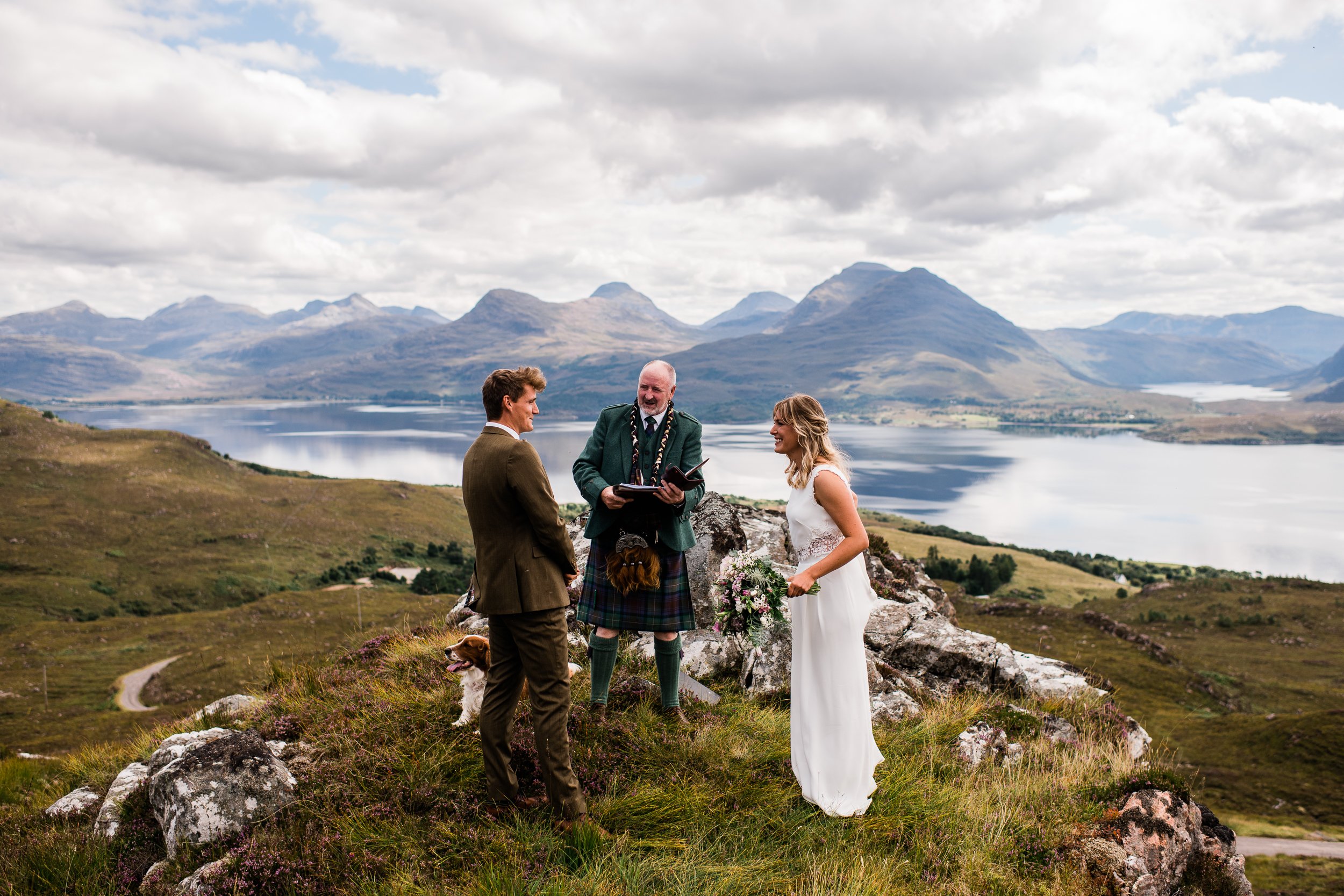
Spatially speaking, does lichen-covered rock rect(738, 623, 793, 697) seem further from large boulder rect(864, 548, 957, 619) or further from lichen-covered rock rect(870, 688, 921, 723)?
large boulder rect(864, 548, 957, 619)

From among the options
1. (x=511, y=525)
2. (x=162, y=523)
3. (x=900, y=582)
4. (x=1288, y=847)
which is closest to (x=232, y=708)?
(x=511, y=525)

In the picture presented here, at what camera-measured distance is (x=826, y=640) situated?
18.3 feet

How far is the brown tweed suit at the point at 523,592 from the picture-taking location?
471 cm

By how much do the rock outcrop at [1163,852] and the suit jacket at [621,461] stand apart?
3982 millimetres

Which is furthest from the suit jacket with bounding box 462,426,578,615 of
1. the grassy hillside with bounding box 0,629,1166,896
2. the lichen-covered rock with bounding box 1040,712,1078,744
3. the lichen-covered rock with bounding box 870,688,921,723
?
the lichen-covered rock with bounding box 1040,712,1078,744

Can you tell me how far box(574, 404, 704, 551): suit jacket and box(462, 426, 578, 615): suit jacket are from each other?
1.30m

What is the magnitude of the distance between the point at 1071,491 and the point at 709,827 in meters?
169

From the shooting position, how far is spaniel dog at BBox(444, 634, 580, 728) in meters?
5.88

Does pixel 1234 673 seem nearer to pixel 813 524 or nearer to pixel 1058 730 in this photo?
pixel 1058 730

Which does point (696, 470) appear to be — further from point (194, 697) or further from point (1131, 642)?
point (194, 697)

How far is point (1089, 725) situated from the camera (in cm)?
866

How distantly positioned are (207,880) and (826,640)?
178 inches

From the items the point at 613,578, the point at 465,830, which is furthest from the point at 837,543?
the point at 465,830

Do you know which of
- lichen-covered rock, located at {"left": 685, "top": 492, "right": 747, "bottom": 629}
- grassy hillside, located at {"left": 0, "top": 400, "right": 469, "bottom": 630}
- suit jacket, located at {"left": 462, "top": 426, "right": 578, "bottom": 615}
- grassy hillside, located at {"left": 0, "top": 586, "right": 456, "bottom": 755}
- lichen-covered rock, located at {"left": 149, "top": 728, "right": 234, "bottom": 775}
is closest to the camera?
suit jacket, located at {"left": 462, "top": 426, "right": 578, "bottom": 615}
